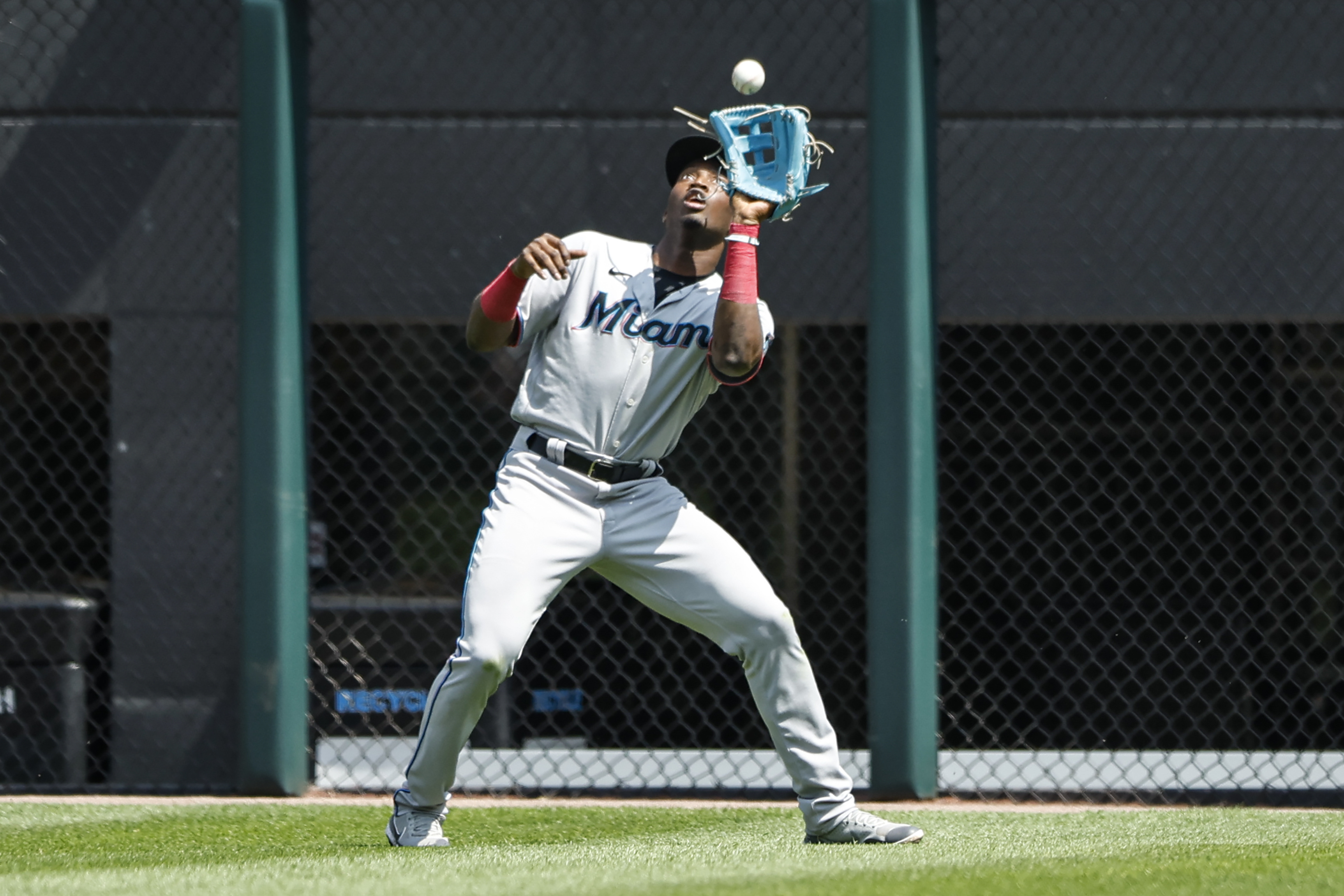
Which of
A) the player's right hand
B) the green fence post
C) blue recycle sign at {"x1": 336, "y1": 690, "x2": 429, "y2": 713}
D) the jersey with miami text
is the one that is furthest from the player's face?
blue recycle sign at {"x1": 336, "y1": 690, "x2": 429, "y2": 713}

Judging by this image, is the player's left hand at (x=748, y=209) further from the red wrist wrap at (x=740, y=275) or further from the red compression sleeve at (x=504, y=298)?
the red compression sleeve at (x=504, y=298)

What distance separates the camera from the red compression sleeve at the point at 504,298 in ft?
12.9

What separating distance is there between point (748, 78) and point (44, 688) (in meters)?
3.96

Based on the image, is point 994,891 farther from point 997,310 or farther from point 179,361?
point 179,361

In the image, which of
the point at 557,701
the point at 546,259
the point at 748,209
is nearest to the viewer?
the point at 546,259

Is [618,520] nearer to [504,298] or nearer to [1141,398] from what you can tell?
[504,298]

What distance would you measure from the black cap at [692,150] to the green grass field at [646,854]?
72.8 inches

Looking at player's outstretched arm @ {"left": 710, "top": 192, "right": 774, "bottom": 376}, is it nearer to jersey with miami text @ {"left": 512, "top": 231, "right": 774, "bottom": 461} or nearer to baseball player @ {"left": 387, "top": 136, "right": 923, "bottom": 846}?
baseball player @ {"left": 387, "top": 136, "right": 923, "bottom": 846}

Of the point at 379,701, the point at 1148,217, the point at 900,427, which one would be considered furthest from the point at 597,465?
the point at 1148,217

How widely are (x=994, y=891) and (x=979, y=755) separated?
9.44ft

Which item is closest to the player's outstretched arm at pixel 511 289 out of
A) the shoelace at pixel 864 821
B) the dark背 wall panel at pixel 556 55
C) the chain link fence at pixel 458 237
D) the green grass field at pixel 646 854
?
the green grass field at pixel 646 854

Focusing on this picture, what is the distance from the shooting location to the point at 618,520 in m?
4.00

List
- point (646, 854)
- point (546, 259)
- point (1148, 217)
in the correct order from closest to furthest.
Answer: point (546, 259)
point (646, 854)
point (1148, 217)

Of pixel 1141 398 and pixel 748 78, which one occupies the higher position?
pixel 748 78
